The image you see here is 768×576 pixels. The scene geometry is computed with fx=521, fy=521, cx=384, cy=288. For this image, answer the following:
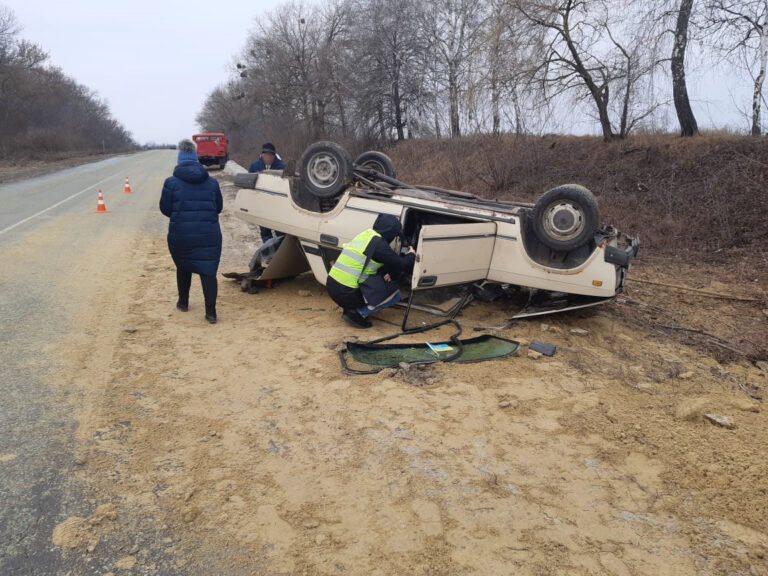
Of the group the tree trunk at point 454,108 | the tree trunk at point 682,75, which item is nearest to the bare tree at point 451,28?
the tree trunk at point 454,108

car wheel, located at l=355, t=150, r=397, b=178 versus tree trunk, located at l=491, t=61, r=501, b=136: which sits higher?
tree trunk, located at l=491, t=61, r=501, b=136

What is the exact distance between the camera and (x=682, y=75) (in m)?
11.9

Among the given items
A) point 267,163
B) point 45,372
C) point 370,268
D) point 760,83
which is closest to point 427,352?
point 370,268

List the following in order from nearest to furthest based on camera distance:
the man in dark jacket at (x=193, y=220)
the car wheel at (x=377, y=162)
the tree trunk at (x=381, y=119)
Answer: the man in dark jacket at (x=193, y=220) → the car wheel at (x=377, y=162) → the tree trunk at (x=381, y=119)

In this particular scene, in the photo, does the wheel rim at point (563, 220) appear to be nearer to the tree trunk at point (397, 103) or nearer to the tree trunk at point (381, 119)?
the tree trunk at point (381, 119)

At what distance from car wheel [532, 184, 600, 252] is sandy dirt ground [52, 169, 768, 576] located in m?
0.91

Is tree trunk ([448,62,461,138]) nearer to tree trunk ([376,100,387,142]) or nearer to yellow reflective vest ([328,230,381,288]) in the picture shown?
tree trunk ([376,100,387,142])

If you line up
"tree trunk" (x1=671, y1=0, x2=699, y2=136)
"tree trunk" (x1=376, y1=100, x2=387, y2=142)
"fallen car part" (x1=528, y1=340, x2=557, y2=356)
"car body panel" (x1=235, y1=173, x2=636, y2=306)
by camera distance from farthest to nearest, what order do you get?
1. "tree trunk" (x1=376, y1=100, x2=387, y2=142)
2. "tree trunk" (x1=671, y1=0, x2=699, y2=136)
3. "car body panel" (x1=235, y1=173, x2=636, y2=306)
4. "fallen car part" (x1=528, y1=340, x2=557, y2=356)

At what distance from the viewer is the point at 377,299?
522cm

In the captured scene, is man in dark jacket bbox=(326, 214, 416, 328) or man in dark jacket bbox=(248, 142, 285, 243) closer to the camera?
man in dark jacket bbox=(326, 214, 416, 328)

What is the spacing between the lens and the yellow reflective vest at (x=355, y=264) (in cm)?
514

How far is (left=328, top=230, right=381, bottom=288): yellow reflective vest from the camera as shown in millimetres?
5137

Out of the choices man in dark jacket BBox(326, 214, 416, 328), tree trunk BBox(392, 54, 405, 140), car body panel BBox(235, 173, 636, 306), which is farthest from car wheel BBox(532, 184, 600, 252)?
tree trunk BBox(392, 54, 405, 140)

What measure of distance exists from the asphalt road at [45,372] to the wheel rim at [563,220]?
430 cm
